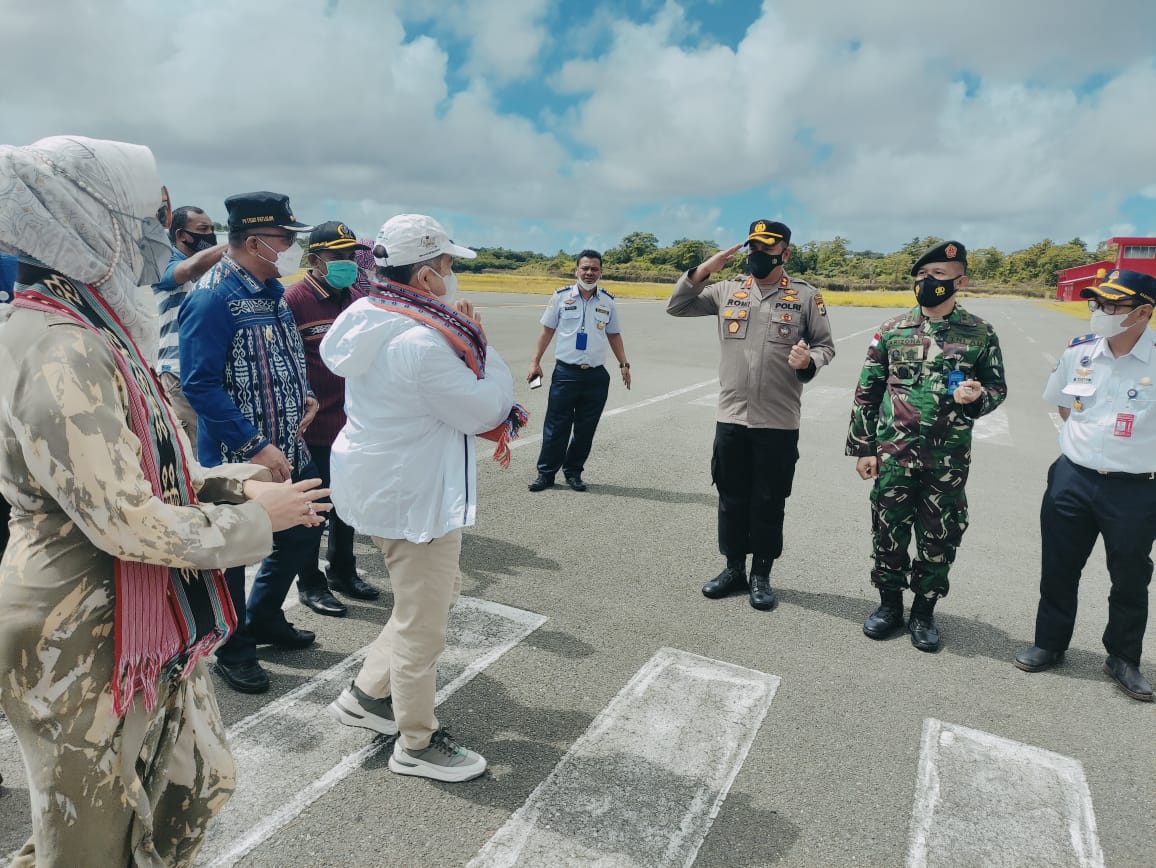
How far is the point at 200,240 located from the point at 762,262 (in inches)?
149

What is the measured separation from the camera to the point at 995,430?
1072 cm

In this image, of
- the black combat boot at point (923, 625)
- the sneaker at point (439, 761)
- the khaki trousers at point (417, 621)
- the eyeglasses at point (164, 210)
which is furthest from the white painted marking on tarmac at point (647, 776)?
the eyeglasses at point (164, 210)

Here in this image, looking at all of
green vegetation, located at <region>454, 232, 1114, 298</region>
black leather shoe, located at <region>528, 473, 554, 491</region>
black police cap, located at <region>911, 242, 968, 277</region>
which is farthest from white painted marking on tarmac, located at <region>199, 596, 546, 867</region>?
green vegetation, located at <region>454, 232, 1114, 298</region>

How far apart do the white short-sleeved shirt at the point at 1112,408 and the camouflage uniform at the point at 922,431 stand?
37cm

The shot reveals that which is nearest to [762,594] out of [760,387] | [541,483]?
[760,387]

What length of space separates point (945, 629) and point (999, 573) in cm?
125

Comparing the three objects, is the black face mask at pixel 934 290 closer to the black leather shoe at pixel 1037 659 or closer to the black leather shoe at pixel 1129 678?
the black leather shoe at pixel 1037 659

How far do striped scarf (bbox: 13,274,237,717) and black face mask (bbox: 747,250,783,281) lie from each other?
357 cm

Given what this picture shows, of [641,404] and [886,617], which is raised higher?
[641,404]

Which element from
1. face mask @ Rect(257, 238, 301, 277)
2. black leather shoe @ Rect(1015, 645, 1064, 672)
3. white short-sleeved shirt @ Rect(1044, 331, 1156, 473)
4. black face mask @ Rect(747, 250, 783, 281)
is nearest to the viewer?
face mask @ Rect(257, 238, 301, 277)

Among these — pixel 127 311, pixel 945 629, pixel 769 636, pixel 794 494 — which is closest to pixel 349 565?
pixel 769 636

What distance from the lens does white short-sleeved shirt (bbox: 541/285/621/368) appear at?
715 centimetres

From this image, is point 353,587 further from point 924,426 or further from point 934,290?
point 934,290

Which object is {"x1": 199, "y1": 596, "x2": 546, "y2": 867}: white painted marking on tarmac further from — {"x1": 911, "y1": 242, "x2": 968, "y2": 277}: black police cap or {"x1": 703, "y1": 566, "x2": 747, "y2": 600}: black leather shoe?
{"x1": 911, "y1": 242, "x2": 968, "y2": 277}: black police cap
